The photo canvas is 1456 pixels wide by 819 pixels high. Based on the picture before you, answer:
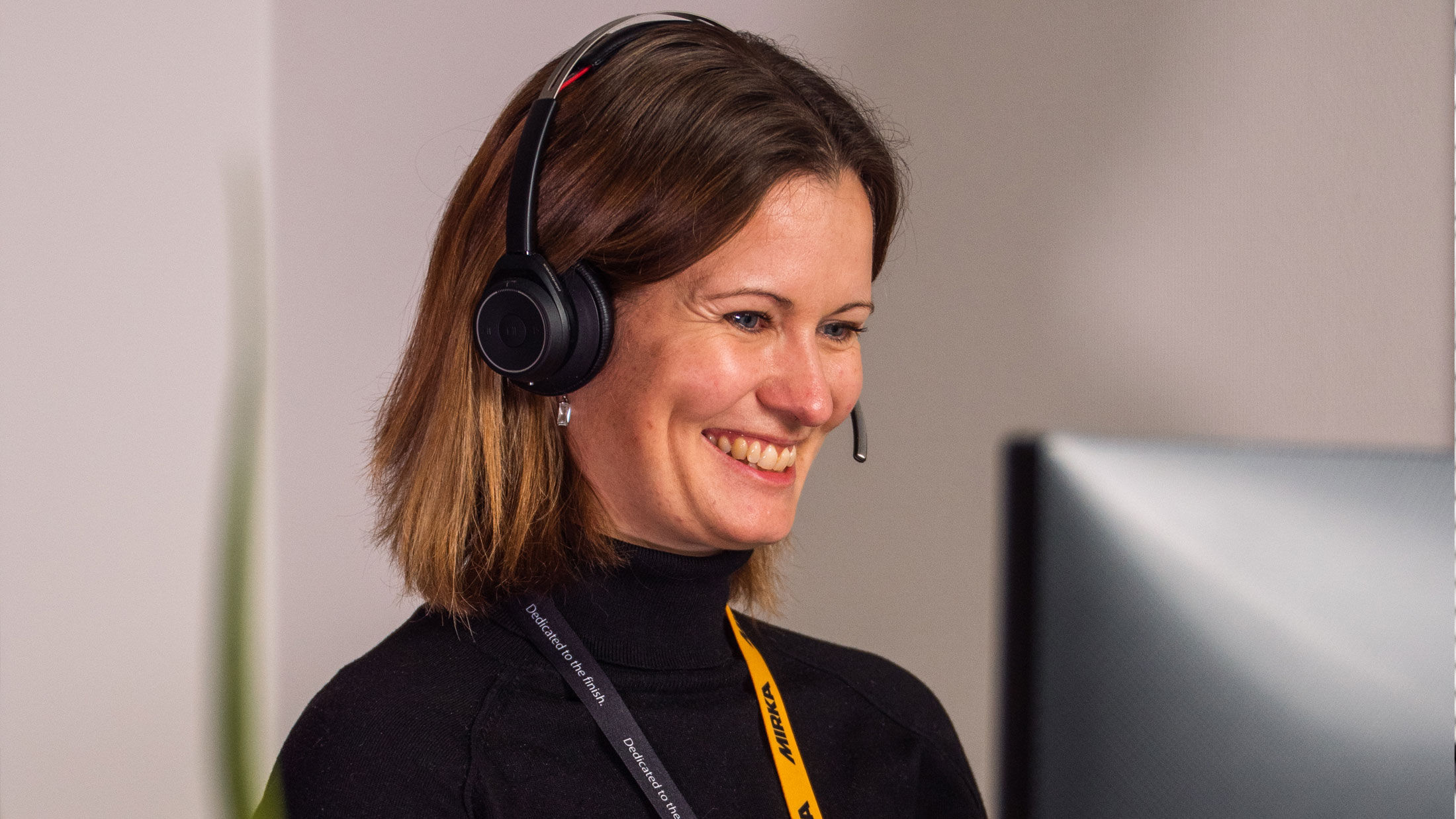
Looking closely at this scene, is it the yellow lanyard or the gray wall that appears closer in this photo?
the yellow lanyard

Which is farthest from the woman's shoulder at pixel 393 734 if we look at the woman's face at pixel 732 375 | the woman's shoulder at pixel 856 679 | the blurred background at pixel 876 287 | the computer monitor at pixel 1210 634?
the computer monitor at pixel 1210 634

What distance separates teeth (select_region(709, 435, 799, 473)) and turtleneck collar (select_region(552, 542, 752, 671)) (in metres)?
0.10

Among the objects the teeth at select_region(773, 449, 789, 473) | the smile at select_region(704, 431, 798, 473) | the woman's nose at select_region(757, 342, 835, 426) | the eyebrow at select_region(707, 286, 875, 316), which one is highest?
the eyebrow at select_region(707, 286, 875, 316)

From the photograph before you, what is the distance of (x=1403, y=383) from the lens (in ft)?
3.87

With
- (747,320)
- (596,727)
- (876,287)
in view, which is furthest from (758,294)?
(876,287)

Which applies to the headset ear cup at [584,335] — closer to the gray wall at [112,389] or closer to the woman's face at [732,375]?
the woman's face at [732,375]

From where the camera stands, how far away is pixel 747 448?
35.4 inches

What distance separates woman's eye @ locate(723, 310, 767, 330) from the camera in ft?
2.92

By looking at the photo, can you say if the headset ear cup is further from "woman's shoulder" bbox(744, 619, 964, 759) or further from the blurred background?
the blurred background

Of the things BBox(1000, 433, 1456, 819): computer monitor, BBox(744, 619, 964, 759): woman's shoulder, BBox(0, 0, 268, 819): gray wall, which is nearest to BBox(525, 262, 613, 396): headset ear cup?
BBox(744, 619, 964, 759): woman's shoulder

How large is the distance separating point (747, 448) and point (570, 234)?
0.21 m

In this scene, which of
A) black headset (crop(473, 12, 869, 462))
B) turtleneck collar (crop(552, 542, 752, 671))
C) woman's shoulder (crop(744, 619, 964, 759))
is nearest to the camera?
black headset (crop(473, 12, 869, 462))

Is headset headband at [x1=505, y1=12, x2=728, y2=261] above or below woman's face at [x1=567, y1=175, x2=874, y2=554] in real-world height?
above

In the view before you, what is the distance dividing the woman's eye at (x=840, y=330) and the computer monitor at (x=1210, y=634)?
0.57 meters
